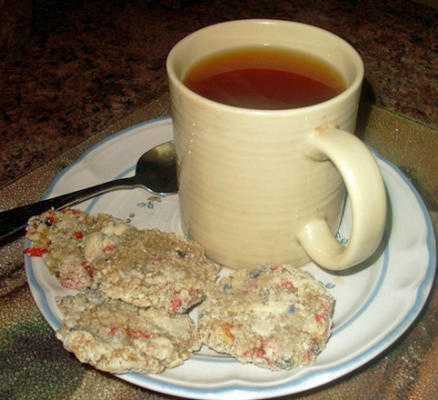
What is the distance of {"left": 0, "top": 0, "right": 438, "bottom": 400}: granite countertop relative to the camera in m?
0.74

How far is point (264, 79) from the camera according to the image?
0.86 m

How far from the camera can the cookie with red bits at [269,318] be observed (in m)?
0.64

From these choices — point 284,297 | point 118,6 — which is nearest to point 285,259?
point 284,297

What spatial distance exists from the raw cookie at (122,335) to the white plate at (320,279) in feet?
0.07

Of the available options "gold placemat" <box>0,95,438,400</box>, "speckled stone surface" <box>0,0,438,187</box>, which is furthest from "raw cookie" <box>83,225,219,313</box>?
"speckled stone surface" <box>0,0,438,187</box>

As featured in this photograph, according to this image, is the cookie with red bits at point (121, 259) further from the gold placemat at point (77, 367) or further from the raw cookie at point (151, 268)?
the gold placemat at point (77, 367)

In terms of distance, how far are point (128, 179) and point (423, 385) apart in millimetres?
659

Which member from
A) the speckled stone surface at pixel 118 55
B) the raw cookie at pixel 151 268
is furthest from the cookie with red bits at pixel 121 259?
the speckled stone surface at pixel 118 55

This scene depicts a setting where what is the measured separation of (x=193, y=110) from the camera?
0.66 metres

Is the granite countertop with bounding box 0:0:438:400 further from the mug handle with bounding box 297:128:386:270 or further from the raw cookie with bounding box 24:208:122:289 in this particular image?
the mug handle with bounding box 297:128:386:270

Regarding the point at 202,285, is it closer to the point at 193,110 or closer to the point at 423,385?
the point at 193,110

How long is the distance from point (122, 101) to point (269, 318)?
1.04 meters

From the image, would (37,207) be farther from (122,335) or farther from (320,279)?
Answer: (320,279)

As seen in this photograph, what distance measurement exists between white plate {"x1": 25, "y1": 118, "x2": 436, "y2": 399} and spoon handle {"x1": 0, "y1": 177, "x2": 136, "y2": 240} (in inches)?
0.7
